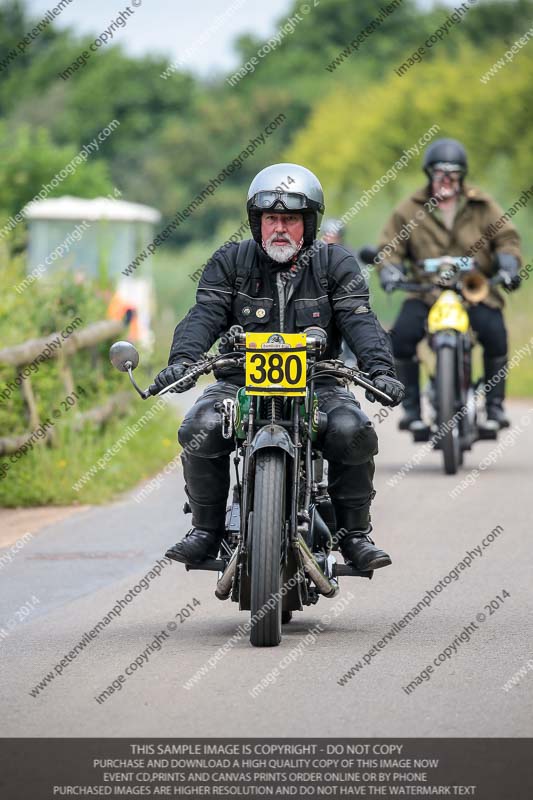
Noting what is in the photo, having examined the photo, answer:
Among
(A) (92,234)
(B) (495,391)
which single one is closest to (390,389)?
(B) (495,391)

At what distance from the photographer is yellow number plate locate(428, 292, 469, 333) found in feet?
44.4

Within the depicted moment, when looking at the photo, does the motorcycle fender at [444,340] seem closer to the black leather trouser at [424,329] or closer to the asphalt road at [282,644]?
the black leather trouser at [424,329]

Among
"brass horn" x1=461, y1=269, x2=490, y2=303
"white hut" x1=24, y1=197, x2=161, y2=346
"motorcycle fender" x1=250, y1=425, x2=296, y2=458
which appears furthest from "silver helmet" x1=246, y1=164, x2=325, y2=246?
"white hut" x1=24, y1=197, x2=161, y2=346

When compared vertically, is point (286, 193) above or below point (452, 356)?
above

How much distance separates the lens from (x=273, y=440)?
→ 23.2 ft

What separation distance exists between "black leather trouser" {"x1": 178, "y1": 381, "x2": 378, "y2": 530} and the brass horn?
6.20 meters

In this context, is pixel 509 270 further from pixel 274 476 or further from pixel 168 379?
pixel 274 476

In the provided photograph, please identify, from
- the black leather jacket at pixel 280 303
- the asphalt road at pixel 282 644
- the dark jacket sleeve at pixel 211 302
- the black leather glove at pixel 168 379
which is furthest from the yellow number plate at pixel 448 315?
the black leather glove at pixel 168 379

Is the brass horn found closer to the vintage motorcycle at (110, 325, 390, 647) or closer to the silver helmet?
the silver helmet

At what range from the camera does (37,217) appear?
3052cm

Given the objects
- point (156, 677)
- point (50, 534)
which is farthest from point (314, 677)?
point (50, 534)

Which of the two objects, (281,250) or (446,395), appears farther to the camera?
(446,395)

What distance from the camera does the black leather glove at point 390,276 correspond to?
13.6 m

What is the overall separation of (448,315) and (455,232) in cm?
74
